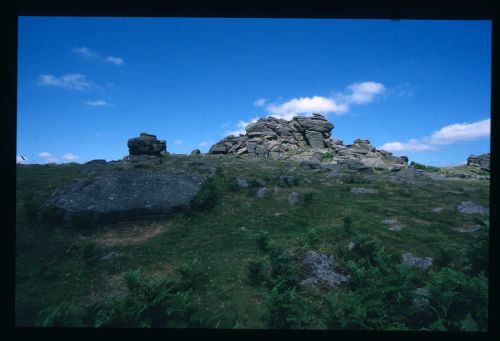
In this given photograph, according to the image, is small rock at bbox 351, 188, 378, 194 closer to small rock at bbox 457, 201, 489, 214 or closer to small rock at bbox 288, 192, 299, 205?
small rock at bbox 457, 201, 489, 214

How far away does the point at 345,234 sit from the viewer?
10867mm

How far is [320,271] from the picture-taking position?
823 cm

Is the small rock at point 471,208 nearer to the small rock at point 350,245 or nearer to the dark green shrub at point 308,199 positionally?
the dark green shrub at point 308,199

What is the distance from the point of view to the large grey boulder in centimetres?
1234

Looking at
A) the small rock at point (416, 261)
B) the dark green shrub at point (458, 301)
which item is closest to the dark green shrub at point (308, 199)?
the small rock at point (416, 261)

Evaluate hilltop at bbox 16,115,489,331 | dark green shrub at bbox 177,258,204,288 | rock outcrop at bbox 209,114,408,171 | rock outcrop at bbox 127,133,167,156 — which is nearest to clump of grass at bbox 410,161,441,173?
rock outcrop at bbox 209,114,408,171

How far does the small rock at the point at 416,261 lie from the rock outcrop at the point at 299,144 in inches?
1686

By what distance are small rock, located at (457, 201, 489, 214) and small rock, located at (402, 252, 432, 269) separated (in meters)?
8.04

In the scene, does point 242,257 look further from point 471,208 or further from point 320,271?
point 471,208

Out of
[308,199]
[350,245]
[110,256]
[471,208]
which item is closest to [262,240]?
[350,245]

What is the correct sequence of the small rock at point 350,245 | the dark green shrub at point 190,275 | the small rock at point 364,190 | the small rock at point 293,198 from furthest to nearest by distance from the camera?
the small rock at point 364,190 < the small rock at point 293,198 < the small rock at point 350,245 < the dark green shrub at point 190,275

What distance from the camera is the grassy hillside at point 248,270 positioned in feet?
19.6

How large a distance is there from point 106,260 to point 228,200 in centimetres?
819

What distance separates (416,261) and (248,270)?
574cm
